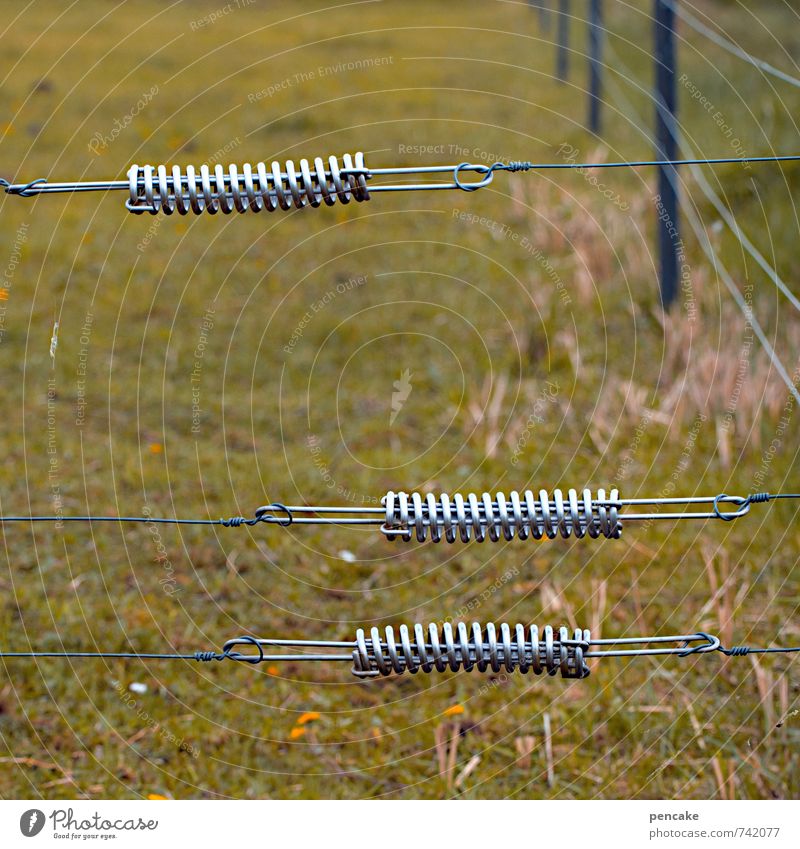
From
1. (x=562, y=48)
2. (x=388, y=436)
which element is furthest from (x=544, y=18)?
(x=388, y=436)

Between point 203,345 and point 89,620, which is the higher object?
point 203,345

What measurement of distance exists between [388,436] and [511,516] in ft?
10.3

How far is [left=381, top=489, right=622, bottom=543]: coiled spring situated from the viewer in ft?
7.07

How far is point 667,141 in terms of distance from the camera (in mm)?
5719

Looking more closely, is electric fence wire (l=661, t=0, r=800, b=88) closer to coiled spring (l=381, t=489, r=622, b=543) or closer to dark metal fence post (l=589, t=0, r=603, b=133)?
dark metal fence post (l=589, t=0, r=603, b=133)

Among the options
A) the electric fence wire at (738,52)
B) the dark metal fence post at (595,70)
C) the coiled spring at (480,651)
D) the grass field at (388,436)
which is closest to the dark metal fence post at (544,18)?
the electric fence wire at (738,52)

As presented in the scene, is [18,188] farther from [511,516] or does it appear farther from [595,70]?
[595,70]

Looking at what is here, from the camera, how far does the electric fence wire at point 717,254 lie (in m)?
4.51

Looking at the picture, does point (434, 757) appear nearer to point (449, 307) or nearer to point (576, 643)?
point (576, 643)

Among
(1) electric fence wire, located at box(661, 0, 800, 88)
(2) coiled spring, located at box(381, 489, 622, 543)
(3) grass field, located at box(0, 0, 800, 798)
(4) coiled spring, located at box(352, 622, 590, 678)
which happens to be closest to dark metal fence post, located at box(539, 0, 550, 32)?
(1) electric fence wire, located at box(661, 0, 800, 88)

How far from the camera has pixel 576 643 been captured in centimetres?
210

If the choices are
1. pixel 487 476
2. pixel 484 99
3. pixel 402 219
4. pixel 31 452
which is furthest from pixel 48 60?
pixel 487 476

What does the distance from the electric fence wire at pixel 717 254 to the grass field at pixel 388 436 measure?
7cm

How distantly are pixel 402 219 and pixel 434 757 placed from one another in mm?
4985
